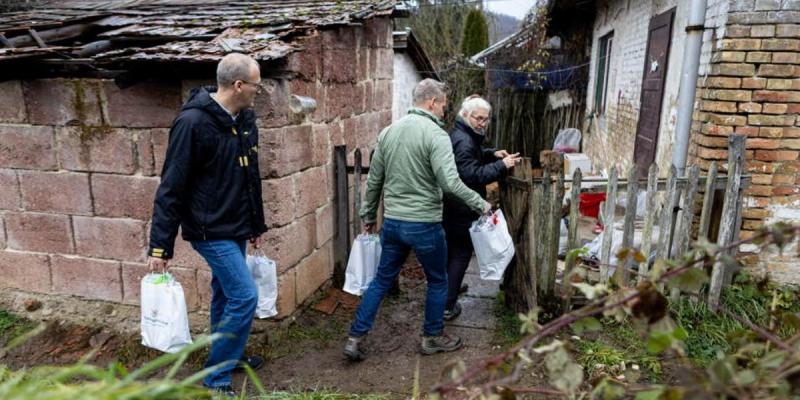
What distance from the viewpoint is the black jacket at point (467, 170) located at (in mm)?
3599

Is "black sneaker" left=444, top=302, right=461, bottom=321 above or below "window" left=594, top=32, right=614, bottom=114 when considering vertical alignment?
below

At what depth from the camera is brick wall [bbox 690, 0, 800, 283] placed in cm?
371

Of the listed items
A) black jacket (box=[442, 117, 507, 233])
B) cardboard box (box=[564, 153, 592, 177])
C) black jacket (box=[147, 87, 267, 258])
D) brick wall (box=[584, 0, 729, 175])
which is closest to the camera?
black jacket (box=[147, 87, 267, 258])

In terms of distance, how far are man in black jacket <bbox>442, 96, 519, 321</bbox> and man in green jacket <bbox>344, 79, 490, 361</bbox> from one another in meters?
0.28

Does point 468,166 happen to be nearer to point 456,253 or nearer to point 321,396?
point 456,253

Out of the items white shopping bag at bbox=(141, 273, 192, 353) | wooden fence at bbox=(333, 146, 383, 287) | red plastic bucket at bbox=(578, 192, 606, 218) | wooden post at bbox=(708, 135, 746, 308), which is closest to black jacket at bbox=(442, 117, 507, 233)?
wooden fence at bbox=(333, 146, 383, 287)

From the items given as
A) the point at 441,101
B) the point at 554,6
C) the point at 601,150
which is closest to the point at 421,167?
the point at 441,101

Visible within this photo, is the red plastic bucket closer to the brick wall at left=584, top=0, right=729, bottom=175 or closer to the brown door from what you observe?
the brown door

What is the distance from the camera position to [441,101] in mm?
3443

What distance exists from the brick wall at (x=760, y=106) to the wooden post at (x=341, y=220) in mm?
2768

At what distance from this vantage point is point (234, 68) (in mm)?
2742

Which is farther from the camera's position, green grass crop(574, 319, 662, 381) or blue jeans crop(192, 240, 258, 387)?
green grass crop(574, 319, 662, 381)

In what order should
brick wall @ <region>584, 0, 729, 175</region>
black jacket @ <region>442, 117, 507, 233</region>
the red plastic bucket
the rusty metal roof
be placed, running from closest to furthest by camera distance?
the rusty metal roof, black jacket @ <region>442, 117, 507, 233</region>, brick wall @ <region>584, 0, 729, 175</region>, the red plastic bucket

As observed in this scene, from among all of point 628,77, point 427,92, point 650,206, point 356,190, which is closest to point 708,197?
point 650,206
